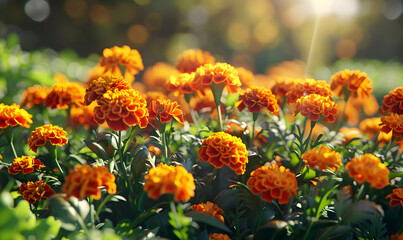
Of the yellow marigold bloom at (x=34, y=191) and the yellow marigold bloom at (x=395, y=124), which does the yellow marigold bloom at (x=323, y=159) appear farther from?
the yellow marigold bloom at (x=34, y=191)

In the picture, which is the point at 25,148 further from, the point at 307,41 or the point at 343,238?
the point at 307,41

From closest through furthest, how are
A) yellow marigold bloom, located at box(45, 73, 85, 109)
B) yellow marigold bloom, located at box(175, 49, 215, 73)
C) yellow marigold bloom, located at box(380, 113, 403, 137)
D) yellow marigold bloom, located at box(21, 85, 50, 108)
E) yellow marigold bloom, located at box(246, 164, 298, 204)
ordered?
1. yellow marigold bloom, located at box(246, 164, 298, 204)
2. yellow marigold bloom, located at box(380, 113, 403, 137)
3. yellow marigold bloom, located at box(45, 73, 85, 109)
4. yellow marigold bloom, located at box(21, 85, 50, 108)
5. yellow marigold bloom, located at box(175, 49, 215, 73)

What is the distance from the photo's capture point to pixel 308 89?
5.34 feet

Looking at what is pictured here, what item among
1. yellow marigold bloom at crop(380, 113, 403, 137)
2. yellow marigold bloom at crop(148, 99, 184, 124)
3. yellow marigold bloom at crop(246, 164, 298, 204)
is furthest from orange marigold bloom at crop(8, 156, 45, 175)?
yellow marigold bloom at crop(380, 113, 403, 137)

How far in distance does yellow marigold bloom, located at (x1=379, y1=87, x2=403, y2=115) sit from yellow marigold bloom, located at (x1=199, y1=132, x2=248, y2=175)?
3.03 ft

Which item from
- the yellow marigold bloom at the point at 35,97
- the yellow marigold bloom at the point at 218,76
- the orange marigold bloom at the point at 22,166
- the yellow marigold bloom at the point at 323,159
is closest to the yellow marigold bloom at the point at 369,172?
the yellow marigold bloom at the point at 323,159

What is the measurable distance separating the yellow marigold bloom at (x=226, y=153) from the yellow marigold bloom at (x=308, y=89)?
0.55 m

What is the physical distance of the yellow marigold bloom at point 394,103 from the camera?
1.66 m

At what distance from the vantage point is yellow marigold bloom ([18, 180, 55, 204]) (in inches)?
52.5

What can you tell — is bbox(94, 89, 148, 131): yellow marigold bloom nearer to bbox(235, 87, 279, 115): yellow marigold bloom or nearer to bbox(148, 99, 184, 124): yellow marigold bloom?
bbox(148, 99, 184, 124): yellow marigold bloom

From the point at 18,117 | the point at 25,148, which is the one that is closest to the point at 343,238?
the point at 18,117

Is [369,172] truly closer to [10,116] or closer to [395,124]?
[395,124]

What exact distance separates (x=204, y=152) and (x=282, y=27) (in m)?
10.3

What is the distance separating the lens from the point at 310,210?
3.97 ft
